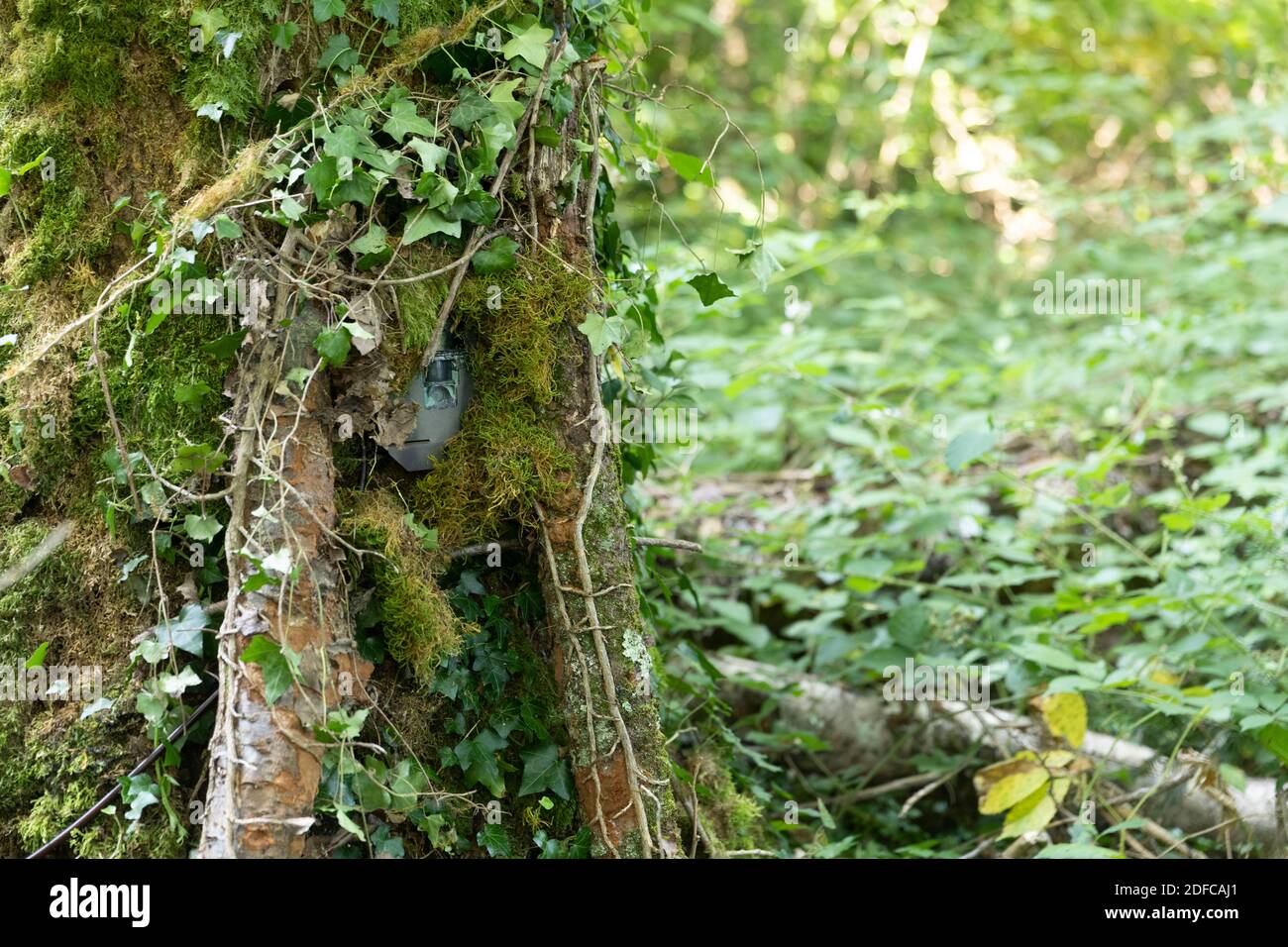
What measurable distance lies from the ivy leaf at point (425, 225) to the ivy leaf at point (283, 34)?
39 centimetres

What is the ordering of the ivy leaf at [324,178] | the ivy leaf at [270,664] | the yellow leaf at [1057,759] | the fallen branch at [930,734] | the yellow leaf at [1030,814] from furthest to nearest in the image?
the fallen branch at [930,734] → the yellow leaf at [1057,759] → the yellow leaf at [1030,814] → the ivy leaf at [324,178] → the ivy leaf at [270,664]

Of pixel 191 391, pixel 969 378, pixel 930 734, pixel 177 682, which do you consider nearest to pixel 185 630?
pixel 177 682

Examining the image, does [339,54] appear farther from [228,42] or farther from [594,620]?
[594,620]

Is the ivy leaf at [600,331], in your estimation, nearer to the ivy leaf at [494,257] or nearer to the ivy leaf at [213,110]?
the ivy leaf at [494,257]

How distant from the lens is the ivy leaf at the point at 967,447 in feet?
10.0

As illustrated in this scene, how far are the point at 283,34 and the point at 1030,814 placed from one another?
2.59 metres

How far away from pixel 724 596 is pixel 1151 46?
24.6ft

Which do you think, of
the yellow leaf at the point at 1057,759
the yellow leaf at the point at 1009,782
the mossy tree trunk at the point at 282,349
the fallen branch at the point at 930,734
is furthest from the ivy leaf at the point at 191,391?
the yellow leaf at the point at 1057,759

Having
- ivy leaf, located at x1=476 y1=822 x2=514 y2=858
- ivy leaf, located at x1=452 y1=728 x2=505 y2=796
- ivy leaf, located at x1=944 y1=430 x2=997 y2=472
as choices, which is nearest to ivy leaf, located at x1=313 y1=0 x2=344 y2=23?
ivy leaf, located at x1=452 y1=728 x2=505 y2=796

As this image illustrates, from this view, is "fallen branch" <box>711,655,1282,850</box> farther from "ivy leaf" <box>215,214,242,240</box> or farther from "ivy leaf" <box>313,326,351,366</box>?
"ivy leaf" <box>215,214,242,240</box>

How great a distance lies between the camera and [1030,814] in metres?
2.71

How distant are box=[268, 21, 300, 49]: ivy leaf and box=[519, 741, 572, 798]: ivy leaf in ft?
4.85

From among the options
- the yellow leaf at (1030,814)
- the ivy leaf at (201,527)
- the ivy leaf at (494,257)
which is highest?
the ivy leaf at (494,257)

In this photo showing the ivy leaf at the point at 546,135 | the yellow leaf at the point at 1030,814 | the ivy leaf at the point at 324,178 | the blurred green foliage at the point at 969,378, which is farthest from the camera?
the blurred green foliage at the point at 969,378
